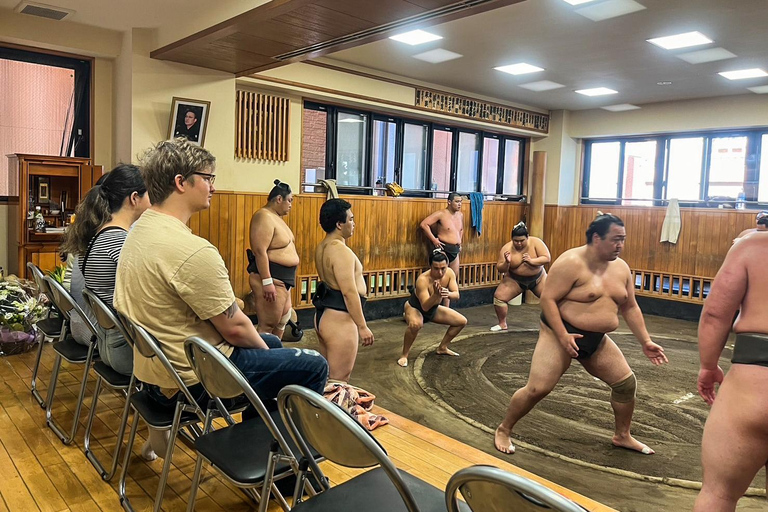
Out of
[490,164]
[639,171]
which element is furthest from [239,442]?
[639,171]

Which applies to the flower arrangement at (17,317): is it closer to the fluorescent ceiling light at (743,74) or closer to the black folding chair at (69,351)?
the black folding chair at (69,351)

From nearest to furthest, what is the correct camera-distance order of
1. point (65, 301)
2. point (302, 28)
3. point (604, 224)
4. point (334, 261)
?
point (65, 301) → point (604, 224) → point (334, 261) → point (302, 28)

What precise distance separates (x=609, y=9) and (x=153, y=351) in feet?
13.6

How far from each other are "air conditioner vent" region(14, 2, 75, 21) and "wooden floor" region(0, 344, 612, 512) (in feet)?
9.55

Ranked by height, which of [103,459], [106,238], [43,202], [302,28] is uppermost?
[302,28]

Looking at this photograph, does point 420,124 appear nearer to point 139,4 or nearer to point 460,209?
point 460,209

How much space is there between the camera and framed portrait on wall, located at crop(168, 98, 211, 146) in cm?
489

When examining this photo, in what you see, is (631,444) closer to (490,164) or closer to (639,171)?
(490,164)

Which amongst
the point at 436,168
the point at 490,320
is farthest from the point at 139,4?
the point at 490,320

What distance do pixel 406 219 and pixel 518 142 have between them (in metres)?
3.08

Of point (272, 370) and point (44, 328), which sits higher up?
point (272, 370)

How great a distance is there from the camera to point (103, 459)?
2.56m

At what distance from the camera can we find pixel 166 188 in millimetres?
1936

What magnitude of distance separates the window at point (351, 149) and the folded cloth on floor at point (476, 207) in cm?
188
